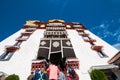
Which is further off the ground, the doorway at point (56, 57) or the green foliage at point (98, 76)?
the doorway at point (56, 57)

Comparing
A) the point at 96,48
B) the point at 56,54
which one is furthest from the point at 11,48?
the point at 96,48

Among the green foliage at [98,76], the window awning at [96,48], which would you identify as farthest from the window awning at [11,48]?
the green foliage at [98,76]

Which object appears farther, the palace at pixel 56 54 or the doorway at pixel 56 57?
the doorway at pixel 56 57

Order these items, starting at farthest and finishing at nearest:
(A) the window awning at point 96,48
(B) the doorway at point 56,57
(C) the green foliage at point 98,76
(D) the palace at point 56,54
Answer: (A) the window awning at point 96,48 → (B) the doorway at point 56,57 → (D) the palace at point 56,54 → (C) the green foliage at point 98,76

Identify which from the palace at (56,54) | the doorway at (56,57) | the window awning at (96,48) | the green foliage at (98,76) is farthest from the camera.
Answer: the window awning at (96,48)

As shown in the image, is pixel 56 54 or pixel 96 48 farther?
pixel 96 48

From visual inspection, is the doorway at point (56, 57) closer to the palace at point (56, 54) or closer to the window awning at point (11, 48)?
the palace at point (56, 54)

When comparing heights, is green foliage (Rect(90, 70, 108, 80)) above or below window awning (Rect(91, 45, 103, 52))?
below

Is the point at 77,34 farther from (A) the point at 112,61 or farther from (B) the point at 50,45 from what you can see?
(A) the point at 112,61

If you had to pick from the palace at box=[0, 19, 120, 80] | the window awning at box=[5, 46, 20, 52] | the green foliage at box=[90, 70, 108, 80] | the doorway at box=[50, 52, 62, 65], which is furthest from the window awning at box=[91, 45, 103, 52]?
the window awning at box=[5, 46, 20, 52]

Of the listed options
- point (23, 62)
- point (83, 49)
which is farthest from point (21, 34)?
point (83, 49)

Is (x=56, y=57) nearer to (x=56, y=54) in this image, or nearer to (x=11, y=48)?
(x=56, y=54)

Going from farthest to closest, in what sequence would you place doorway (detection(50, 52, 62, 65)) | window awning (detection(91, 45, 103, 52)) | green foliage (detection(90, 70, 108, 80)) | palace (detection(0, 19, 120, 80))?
window awning (detection(91, 45, 103, 52))
doorway (detection(50, 52, 62, 65))
palace (detection(0, 19, 120, 80))
green foliage (detection(90, 70, 108, 80))

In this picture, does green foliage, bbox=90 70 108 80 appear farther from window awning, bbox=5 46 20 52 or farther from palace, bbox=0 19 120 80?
window awning, bbox=5 46 20 52
